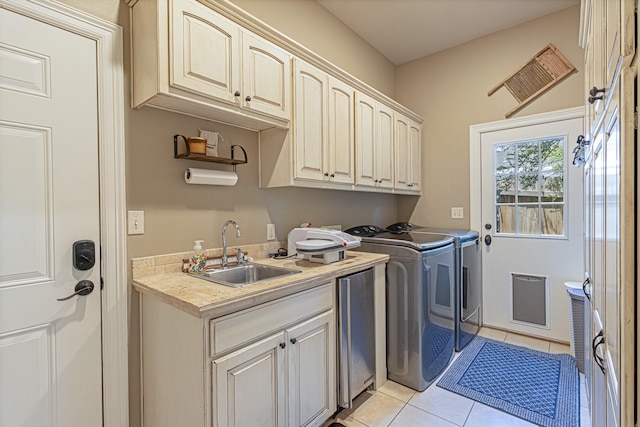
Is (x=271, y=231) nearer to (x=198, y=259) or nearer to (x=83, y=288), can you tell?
(x=198, y=259)

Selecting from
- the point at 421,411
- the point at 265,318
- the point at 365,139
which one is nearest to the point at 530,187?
the point at 365,139

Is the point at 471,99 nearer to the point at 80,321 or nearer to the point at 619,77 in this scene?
the point at 619,77

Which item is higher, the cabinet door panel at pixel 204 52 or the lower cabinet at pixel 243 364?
the cabinet door panel at pixel 204 52

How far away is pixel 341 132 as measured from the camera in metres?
2.40

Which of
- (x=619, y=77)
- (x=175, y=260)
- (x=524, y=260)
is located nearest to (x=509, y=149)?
(x=524, y=260)

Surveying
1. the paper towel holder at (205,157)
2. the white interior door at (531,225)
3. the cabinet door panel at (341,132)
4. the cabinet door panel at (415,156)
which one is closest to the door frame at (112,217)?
the paper towel holder at (205,157)

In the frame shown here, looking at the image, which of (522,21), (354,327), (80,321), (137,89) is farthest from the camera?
(522,21)

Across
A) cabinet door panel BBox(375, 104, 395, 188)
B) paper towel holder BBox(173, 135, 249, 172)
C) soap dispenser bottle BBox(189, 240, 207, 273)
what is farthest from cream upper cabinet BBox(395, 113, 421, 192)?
soap dispenser bottle BBox(189, 240, 207, 273)

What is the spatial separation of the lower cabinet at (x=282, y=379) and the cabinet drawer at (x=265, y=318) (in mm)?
41

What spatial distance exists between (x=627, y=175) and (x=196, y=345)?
4.47 feet

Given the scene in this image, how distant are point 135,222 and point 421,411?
198 cm

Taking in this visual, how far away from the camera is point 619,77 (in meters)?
0.63

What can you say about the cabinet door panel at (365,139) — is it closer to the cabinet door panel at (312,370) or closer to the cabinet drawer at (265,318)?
the cabinet drawer at (265,318)

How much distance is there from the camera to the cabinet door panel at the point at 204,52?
4.67ft
